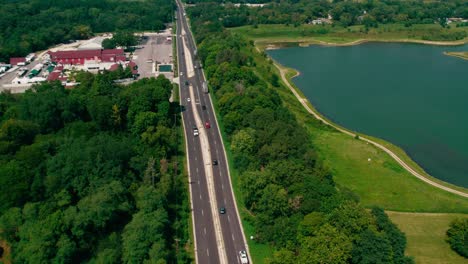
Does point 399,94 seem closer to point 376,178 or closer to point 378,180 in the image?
point 376,178

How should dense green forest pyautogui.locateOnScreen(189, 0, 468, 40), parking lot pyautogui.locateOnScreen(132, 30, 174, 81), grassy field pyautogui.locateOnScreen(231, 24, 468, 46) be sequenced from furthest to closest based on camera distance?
dense green forest pyautogui.locateOnScreen(189, 0, 468, 40)
grassy field pyautogui.locateOnScreen(231, 24, 468, 46)
parking lot pyautogui.locateOnScreen(132, 30, 174, 81)

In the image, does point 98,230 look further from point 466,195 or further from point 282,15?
point 282,15

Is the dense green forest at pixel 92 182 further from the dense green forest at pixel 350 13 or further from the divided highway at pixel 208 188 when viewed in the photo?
the dense green forest at pixel 350 13

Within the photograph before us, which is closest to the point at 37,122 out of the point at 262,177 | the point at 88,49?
Result: the point at 262,177

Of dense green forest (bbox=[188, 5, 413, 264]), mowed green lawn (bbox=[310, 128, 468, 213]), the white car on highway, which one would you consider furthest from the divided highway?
mowed green lawn (bbox=[310, 128, 468, 213])

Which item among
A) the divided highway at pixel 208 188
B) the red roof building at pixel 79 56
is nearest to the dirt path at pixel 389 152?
the divided highway at pixel 208 188

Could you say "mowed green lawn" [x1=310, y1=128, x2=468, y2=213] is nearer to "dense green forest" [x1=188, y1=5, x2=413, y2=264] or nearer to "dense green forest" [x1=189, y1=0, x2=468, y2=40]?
"dense green forest" [x1=188, y1=5, x2=413, y2=264]

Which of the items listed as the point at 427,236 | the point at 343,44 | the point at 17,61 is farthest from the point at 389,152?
the point at 17,61
